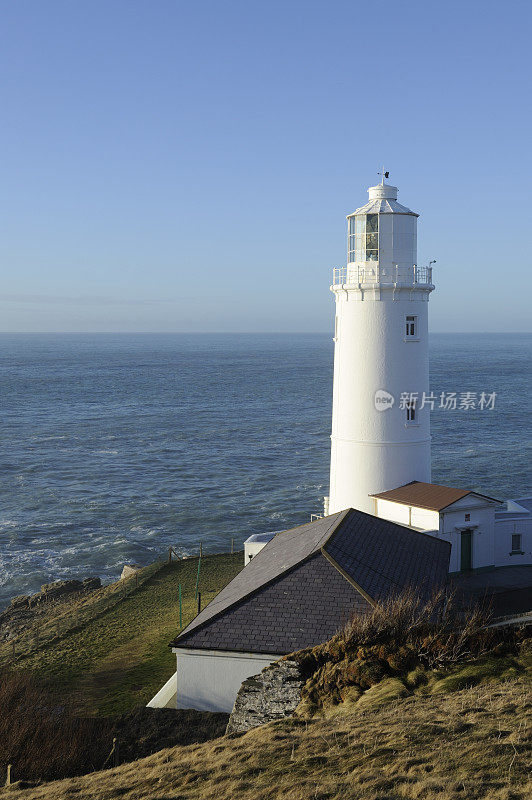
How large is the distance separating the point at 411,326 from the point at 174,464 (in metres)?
33.4

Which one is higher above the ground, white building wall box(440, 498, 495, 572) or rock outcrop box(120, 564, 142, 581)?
white building wall box(440, 498, 495, 572)

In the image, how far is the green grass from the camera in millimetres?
18203

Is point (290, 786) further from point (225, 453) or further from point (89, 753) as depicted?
point (225, 453)

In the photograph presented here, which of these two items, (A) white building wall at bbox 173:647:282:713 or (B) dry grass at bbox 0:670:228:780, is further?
(A) white building wall at bbox 173:647:282:713

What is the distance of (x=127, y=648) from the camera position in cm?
2175

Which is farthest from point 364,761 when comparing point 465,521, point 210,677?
point 465,521

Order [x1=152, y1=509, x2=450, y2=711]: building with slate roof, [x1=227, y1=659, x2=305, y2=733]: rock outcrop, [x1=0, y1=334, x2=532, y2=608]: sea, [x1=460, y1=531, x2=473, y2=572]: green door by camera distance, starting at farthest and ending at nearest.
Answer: [x1=0, y1=334, x2=532, y2=608]: sea < [x1=460, y1=531, x2=473, y2=572]: green door < [x1=152, y1=509, x2=450, y2=711]: building with slate roof < [x1=227, y1=659, x2=305, y2=733]: rock outcrop

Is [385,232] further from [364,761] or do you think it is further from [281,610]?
[364,761]

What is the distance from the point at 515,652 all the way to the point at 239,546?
81.5ft

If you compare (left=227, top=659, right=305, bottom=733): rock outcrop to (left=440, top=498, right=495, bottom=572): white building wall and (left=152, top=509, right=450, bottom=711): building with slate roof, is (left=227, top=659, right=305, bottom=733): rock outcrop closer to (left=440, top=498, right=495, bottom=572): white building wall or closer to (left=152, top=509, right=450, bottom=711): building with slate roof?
(left=152, top=509, right=450, bottom=711): building with slate roof

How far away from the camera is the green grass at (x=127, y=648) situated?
18.2 m

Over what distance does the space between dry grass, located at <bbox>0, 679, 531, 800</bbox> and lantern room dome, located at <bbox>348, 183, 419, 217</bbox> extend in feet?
57.9

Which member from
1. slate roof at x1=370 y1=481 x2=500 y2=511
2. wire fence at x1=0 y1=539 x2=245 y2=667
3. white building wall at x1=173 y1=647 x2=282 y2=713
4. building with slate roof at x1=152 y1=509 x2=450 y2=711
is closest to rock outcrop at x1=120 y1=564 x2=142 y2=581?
wire fence at x1=0 y1=539 x2=245 y2=667

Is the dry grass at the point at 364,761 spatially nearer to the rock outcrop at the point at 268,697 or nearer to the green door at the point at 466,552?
the rock outcrop at the point at 268,697
